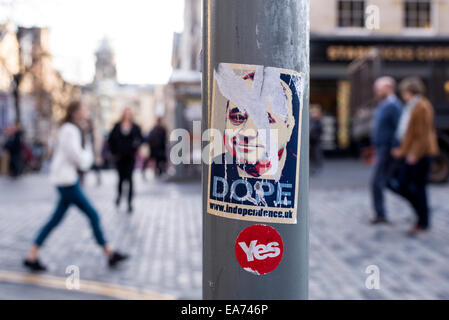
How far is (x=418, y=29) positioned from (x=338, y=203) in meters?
15.3

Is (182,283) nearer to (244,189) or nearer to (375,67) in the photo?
(244,189)

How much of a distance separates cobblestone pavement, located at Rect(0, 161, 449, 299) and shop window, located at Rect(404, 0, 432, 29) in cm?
1363

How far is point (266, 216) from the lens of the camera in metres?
1.49

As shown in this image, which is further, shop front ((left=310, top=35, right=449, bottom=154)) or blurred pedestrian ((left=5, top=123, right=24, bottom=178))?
blurred pedestrian ((left=5, top=123, right=24, bottom=178))

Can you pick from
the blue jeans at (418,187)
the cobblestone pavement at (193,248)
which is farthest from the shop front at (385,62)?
the blue jeans at (418,187)

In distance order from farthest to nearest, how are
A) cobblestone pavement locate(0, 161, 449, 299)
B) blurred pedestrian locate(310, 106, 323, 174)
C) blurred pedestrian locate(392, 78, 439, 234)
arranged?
blurred pedestrian locate(310, 106, 323, 174), blurred pedestrian locate(392, 78, 439, 234), cobblestone pavement locate(0, 161, 449, 299)

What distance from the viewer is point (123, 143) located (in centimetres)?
892

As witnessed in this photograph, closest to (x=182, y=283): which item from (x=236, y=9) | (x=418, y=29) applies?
(x=236, y=9)

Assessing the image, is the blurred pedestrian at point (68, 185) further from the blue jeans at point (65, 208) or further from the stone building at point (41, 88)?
the stone building at point (41, 88)

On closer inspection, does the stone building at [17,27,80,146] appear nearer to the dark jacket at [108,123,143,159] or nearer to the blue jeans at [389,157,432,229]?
the dark jacket at [108,123,143,159]

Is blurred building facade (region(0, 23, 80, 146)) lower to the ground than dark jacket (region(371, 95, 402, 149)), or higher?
higher

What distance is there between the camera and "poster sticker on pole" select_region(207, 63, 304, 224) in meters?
1.48

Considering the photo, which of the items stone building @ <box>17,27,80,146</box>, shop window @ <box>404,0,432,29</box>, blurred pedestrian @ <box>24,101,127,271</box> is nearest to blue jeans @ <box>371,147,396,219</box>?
blurred pedestrian @ <box>24,101,127,271</box>

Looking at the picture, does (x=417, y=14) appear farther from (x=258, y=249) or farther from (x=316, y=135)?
(x=258, y=249)
